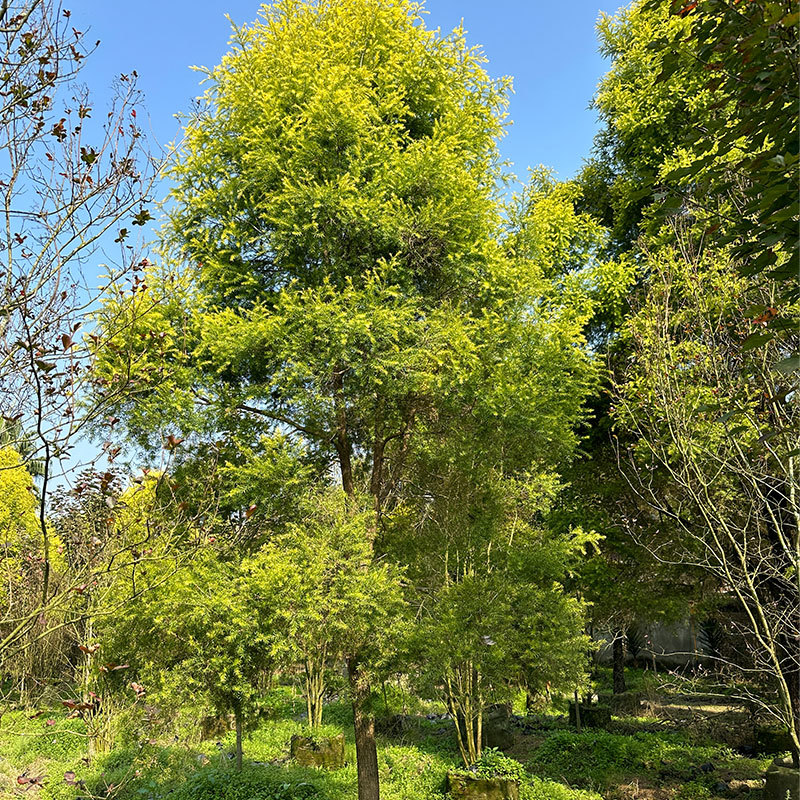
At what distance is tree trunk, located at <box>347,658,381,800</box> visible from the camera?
741cm

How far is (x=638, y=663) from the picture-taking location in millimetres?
19938

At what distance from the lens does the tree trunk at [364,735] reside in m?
7.41

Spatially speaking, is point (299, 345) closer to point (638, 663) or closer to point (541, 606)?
point (541, 606)

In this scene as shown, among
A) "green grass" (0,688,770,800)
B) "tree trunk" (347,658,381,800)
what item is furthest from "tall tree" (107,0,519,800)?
"green grass" (0,688,770,800)

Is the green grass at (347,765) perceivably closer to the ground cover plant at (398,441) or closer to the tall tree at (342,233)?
the ground cover plant at (398,441)

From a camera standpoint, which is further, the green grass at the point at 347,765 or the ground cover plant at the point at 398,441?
the green grass at the point at 347,765

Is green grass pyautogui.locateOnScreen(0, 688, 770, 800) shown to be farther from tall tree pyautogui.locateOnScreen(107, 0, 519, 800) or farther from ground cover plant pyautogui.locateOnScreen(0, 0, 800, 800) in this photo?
tall tree pyautogui.locateOnScreen(107, 0, 519, 800)

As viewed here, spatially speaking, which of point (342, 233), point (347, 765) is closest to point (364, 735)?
point (347, 765)

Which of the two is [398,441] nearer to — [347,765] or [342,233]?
[342,233]

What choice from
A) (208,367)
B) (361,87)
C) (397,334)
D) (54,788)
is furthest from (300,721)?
(361,87)

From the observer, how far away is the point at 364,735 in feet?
25.5

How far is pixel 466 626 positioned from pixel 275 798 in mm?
3095

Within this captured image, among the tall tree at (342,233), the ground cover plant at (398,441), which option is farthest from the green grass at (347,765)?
the tall tree at (342,233)

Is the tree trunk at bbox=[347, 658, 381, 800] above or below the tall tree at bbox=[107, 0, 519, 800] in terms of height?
below
